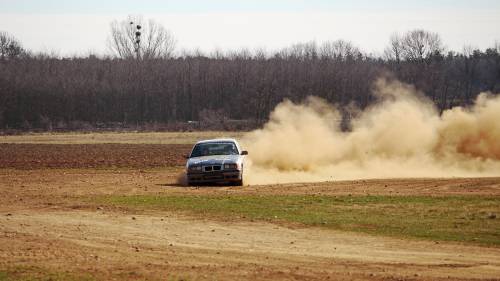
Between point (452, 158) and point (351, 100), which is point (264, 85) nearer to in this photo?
point (351, 100)

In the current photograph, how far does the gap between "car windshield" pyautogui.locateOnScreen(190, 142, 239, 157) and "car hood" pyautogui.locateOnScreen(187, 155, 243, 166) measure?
0.50 meters

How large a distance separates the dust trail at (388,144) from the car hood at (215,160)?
5.67m

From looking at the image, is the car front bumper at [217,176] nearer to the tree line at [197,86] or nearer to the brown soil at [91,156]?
the brown soil at [91,156]

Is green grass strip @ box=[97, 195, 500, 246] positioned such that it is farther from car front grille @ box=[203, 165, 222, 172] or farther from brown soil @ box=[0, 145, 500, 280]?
car front grille @ box=[203, 165, 222, 172]

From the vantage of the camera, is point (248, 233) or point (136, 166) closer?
point (248, 233)

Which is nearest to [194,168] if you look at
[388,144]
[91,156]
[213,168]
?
[213,168]

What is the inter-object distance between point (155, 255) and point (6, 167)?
28503mm

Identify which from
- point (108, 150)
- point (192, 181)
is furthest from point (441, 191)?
point (108, 150)

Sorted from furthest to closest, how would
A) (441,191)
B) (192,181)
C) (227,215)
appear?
(192,181)
(441,191)
(227,215)

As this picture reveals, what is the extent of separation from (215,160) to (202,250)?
1267 centimetres

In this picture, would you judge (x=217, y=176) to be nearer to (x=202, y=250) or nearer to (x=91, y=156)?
(x=202, y=250)

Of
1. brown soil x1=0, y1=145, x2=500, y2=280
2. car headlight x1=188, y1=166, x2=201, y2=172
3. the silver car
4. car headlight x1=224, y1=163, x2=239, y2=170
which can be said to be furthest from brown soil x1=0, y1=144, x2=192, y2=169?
brown soil x1=0, y1=145, x2=500, y2=280

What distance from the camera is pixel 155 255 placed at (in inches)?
582

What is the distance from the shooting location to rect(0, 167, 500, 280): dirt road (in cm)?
1316
